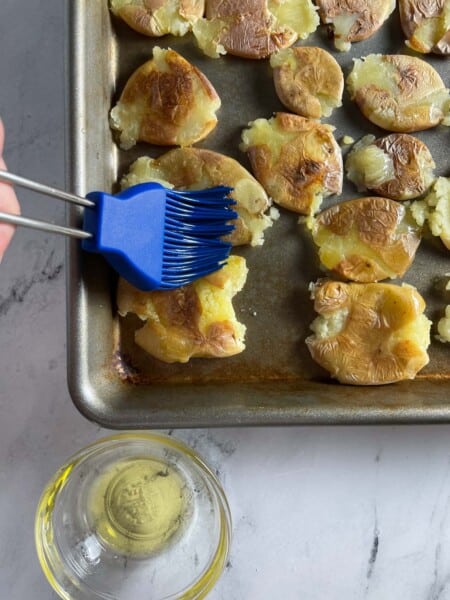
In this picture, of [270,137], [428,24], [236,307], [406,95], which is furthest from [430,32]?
[236,307]

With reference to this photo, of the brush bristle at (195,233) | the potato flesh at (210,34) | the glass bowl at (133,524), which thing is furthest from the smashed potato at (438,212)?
the glass bowl at (133,524)

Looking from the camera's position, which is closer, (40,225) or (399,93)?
(40,225)

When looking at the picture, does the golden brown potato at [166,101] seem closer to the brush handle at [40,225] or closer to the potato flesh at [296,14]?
the potato flesh at [296,14]

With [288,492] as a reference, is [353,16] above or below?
above

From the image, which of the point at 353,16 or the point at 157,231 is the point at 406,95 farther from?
the point at 157,231

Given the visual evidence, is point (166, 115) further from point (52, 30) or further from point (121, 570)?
point (121, 570)

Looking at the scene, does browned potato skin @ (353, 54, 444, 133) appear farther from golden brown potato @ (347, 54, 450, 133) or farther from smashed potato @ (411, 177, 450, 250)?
smashed potato @ (411, 177, 450, 250)

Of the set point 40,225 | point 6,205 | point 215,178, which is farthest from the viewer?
point 215,178
